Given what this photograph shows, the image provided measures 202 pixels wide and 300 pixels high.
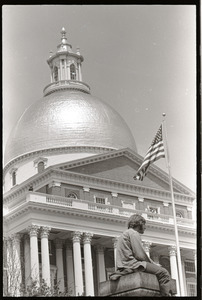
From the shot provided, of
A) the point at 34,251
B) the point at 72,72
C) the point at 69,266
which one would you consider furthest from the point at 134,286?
the point at 72,72

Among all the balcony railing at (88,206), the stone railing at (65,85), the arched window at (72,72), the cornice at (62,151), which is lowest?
the balcony railing at (88,206)

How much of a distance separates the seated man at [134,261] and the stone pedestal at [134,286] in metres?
0.09

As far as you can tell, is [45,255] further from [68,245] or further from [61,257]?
[68,245]

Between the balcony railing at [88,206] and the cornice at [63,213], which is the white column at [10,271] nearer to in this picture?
the cornice at [63,213]

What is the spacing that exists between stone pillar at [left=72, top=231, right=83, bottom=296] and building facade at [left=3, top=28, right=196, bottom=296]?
2.7 inches

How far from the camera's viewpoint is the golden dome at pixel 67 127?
68.4 m

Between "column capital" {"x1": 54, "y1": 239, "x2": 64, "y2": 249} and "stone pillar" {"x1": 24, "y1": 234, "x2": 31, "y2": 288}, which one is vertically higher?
"column capital" {"x1": 54, "y1": 239, "x2": 64, "y2": 249}

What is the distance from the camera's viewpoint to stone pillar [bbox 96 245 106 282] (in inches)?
2184

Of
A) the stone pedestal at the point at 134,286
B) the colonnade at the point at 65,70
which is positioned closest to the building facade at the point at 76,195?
the colonnade at the point at 65,70

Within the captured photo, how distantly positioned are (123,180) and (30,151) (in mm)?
9784

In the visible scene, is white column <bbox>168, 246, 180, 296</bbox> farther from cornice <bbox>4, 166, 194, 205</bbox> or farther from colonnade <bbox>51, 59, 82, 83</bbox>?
colonnade <bbox>51, 59, 82, 83</bbox>

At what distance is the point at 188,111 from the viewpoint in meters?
23.1

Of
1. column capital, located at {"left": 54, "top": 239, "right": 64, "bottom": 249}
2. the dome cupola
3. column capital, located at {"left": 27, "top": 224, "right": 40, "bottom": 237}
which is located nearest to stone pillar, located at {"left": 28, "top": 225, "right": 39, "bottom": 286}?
column capital, located at {"left": 27, "top": 224, "right": 40, "bottom": 237}
